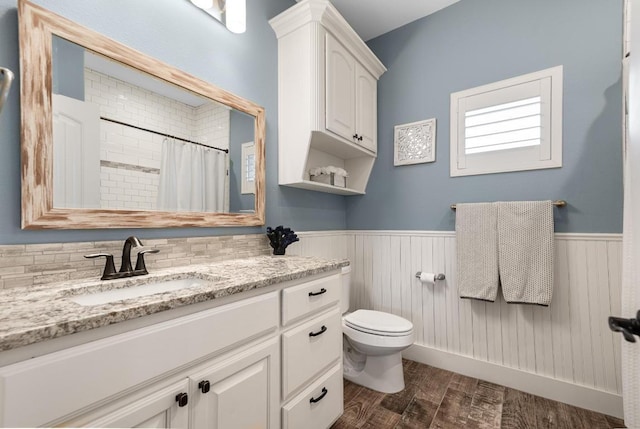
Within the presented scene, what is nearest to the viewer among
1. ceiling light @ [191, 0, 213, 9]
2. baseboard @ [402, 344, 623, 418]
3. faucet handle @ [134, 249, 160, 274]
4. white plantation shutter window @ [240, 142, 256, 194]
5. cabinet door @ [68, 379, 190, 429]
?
cabinet door @ [68, 379, 190, 429]

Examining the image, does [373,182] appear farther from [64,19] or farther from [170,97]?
[64,19]

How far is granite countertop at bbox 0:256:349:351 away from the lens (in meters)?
0.60

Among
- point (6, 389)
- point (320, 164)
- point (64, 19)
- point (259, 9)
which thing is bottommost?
point (6, 389)

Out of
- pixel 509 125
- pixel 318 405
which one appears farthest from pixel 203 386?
pixel 509 125

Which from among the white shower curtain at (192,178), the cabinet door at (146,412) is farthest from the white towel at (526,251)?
the cabinet door at (146,412)

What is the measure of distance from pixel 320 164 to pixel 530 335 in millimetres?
1882

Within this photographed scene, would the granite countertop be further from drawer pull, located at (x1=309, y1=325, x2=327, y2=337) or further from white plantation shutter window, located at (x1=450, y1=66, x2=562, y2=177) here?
white plantation shutter window, located at (x1=450, y1=66, x2=562, y2=177)

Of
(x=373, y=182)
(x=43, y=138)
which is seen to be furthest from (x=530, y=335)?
(x=43, y=138)

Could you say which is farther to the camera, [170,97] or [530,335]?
[530,335]

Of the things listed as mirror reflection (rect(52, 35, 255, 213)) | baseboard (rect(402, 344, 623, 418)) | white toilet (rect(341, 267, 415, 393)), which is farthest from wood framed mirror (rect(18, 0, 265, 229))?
baseboard (rect(402, 344, 623, 418))

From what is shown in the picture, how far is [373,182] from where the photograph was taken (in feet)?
8.31

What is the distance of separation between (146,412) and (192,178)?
1.05 metres

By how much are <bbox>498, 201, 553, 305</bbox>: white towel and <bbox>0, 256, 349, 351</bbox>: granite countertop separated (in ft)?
4.19

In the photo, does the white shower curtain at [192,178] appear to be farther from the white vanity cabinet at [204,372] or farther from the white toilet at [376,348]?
the white toilet at [376,348]
